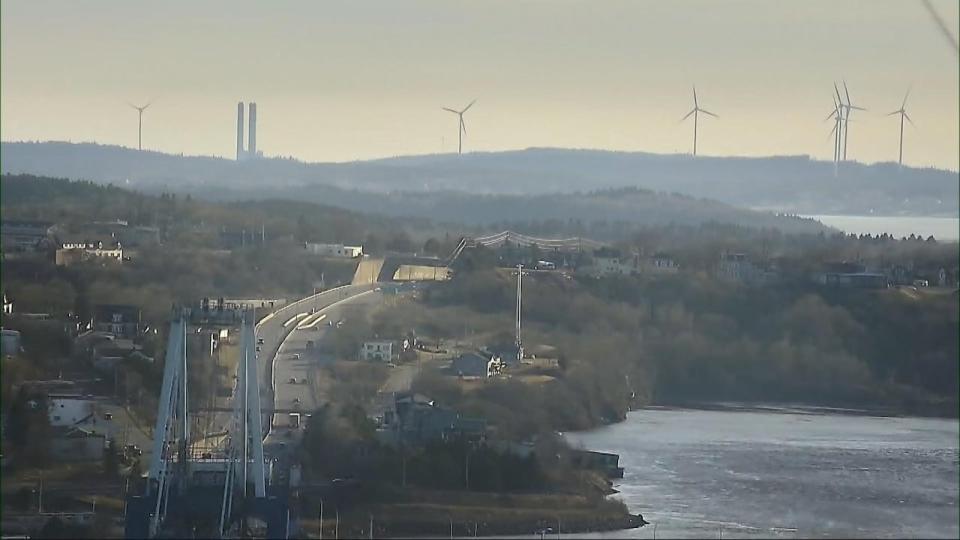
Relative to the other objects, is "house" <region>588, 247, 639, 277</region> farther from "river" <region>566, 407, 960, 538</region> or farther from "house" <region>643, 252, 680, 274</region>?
"river" <region>566, 407, 960, 538</region>

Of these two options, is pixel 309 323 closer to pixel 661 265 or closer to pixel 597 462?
pixel 661 265

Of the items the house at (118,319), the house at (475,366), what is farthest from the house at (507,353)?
the house at (118,319)

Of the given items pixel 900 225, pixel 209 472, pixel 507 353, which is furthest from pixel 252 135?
pixel 209 472

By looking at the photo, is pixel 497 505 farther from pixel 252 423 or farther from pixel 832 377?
pixel 832 377

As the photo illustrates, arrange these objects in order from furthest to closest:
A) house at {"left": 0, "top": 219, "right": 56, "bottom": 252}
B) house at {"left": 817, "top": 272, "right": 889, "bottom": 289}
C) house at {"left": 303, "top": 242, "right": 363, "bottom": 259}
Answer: house at {"left": 303, "top": 242, "right": 363, "bottom": 259}
house at {"left": 817, "top": 272, "right": 889, "bottom": 289}
house at {"left": 0, "top": 219, "right": 56, "bottom": 252}

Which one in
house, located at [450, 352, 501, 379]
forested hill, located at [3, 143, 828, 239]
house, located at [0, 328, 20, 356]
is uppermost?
forested hill, located at [3, 143, 828, 239]

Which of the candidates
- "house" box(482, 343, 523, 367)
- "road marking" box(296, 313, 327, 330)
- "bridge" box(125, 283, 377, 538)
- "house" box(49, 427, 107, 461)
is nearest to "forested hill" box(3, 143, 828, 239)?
"road marking" box(296, 313, 327, 330)
